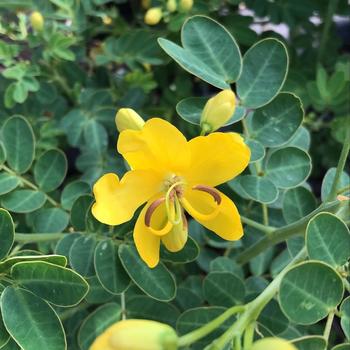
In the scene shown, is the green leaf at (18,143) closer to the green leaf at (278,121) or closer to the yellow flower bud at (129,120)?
the yellow flower bud at (129,120)

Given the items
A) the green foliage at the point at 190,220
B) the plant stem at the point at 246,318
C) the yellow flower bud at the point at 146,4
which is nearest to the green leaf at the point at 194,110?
the green foliage at the point at 190,220

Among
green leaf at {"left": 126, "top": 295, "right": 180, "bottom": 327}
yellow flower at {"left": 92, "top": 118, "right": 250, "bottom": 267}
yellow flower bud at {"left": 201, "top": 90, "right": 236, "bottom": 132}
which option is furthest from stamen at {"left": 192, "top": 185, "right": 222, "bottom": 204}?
green leaf at {"left": 126, "top": 295, "right": 180, "bottom": 327}

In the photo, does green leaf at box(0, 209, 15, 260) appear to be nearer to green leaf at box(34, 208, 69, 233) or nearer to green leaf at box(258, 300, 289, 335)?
green leaf at box(34, 208, 69, 233)

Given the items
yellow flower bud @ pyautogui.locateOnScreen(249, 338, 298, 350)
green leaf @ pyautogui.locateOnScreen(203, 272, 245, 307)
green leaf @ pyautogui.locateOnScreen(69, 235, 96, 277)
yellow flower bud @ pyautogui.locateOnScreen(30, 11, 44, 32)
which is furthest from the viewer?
yellow flower bud @ pyautogui.locateOnScreen(30, 11, 44, 32)

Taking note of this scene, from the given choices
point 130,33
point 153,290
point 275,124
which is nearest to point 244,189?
point 275,124

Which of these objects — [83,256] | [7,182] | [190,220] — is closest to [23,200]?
[7,182]

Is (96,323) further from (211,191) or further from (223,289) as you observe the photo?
(211,191)
